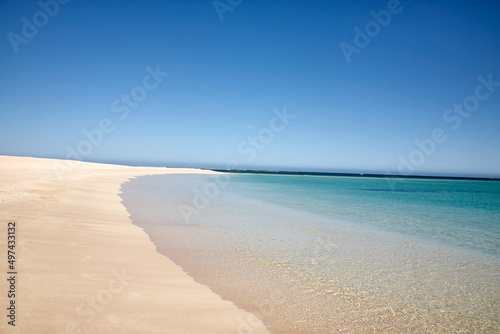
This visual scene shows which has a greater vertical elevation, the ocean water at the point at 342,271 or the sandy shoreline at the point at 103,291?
the sandy shoreline at the point at 103,291

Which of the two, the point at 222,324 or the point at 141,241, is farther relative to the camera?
the point at 141,241

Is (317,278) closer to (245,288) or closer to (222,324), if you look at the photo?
(245,288)

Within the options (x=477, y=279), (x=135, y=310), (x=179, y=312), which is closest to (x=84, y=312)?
(x=135, y=310)

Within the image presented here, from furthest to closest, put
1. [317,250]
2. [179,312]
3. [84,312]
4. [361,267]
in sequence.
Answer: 1. [317,250]
2. [361,267]
3. [179,312]
4. [84,312]

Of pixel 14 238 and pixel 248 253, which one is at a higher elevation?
pixel 14 238

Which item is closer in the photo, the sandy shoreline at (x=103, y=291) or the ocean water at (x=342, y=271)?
the sandy shoreline at (x=103, y=291)

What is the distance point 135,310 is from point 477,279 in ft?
20.0

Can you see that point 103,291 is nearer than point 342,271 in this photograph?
Yes

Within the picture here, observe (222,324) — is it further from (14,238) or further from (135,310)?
(14,238)

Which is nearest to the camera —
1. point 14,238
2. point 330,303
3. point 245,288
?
point 330,303

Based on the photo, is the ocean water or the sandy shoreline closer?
the sandy shoreline

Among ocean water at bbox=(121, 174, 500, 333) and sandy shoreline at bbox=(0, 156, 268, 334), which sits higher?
sandy shoreline at bbox=(0, 156, 268, 334)

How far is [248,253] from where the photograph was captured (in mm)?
5891

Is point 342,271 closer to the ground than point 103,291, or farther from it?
closer to the ground
